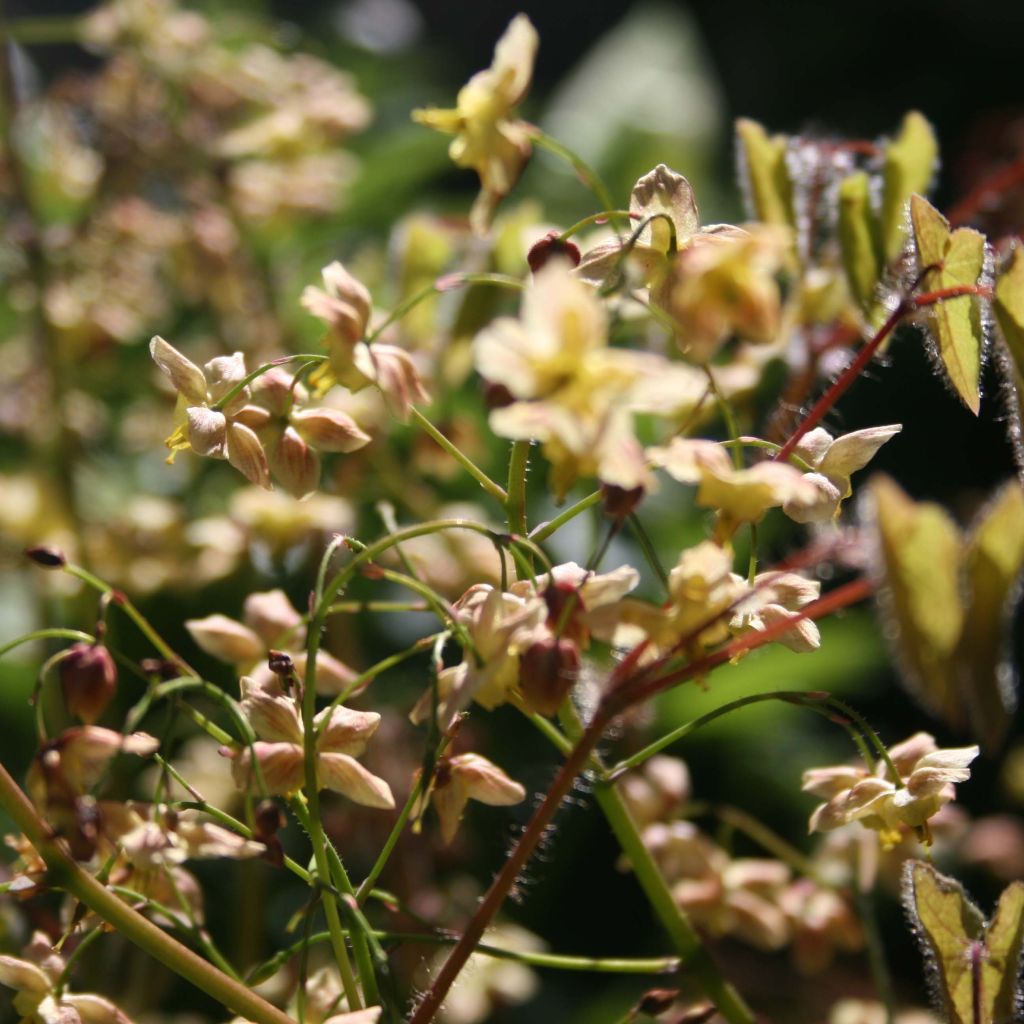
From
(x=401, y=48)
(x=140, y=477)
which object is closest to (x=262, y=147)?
(x=140, y=477)

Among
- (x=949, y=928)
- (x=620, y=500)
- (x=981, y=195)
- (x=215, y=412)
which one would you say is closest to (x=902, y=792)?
(x=949, y=928)

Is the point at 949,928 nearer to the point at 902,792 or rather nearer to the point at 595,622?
the point at 902,792

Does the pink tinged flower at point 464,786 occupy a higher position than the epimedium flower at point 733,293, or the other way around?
the epimedium flower at point 733,293

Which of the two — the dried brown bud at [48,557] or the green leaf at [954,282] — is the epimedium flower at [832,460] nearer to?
the green leaf at [954,282]

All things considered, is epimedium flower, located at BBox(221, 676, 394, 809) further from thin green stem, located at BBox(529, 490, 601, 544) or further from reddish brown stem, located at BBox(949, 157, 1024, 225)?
Answer: reddish brown stem, located at BBox(949, 157, 1024, 225)

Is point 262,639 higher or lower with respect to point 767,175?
lower

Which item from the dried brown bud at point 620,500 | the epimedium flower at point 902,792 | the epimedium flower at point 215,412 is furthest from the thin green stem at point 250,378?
the epimedium flower at point 902,792
